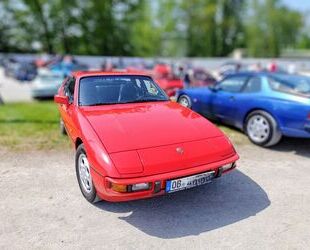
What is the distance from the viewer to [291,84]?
6184mm

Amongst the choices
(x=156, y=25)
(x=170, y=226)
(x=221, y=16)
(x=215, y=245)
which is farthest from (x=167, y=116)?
(x=221, y=16)

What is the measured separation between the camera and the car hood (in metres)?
3.63

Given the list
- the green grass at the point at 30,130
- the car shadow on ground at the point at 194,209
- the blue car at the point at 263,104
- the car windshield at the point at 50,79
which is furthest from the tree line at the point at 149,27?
the car shadow on ground at the point at 194,209

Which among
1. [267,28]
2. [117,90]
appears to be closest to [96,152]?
[117,90]

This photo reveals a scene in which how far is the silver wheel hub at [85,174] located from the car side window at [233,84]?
13.1 feet

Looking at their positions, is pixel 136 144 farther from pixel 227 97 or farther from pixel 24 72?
pixel 24 72

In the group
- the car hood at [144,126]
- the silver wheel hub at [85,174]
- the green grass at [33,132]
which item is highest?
the car hood at [144,126]

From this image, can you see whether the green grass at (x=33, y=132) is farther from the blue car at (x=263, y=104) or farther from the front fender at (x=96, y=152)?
the front fender at (x=96, y=152)

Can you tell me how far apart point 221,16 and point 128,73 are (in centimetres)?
5749

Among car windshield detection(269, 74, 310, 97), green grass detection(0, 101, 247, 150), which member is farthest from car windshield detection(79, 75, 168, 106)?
car windshield detection(269, 74, 310, 97)

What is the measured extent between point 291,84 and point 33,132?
16.9ft

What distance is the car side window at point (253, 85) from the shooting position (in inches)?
255

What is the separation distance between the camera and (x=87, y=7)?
49.9 meters

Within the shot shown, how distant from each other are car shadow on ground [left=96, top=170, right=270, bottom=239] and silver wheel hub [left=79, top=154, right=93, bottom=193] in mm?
245
